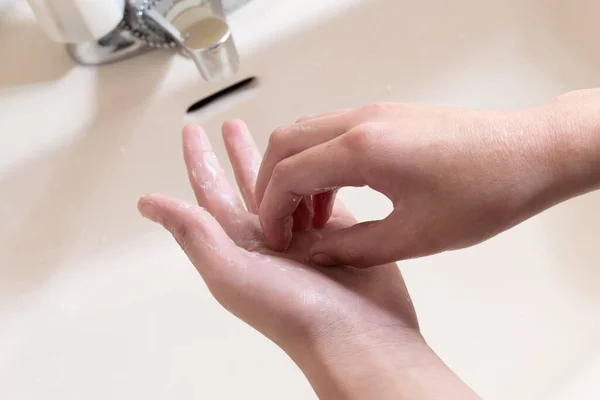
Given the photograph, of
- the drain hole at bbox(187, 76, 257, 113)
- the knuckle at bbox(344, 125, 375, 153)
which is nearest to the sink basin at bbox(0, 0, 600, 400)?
the drain hole at bbox(187, 76, 257, 113)

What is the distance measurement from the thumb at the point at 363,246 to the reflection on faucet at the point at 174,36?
0.21m

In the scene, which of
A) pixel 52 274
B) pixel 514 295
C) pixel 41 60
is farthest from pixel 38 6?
pixel 514 295

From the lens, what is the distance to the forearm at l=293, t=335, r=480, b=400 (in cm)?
40

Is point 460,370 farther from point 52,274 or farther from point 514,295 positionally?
point 52,274

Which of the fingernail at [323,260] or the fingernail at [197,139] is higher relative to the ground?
the fingernail at [197,139]

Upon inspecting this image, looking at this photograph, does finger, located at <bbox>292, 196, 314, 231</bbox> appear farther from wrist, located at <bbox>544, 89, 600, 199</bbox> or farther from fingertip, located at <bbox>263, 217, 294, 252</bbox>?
wrist, located at <bbox>544, 89, 600, 199</bbox>

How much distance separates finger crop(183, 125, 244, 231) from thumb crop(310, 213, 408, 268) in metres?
0.11

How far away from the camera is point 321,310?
16.7 inches

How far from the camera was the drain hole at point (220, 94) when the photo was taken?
0.65 m

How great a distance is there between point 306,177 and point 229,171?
35cm

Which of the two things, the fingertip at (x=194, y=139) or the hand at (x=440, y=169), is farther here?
the fingertip at (x=194, y=139)

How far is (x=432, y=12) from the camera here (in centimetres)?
70

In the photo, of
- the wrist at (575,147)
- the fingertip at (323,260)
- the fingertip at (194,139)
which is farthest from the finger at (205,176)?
the wrist at (575,147)

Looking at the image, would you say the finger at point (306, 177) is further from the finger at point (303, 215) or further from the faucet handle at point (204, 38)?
the faucet handle at point (204, 38)
